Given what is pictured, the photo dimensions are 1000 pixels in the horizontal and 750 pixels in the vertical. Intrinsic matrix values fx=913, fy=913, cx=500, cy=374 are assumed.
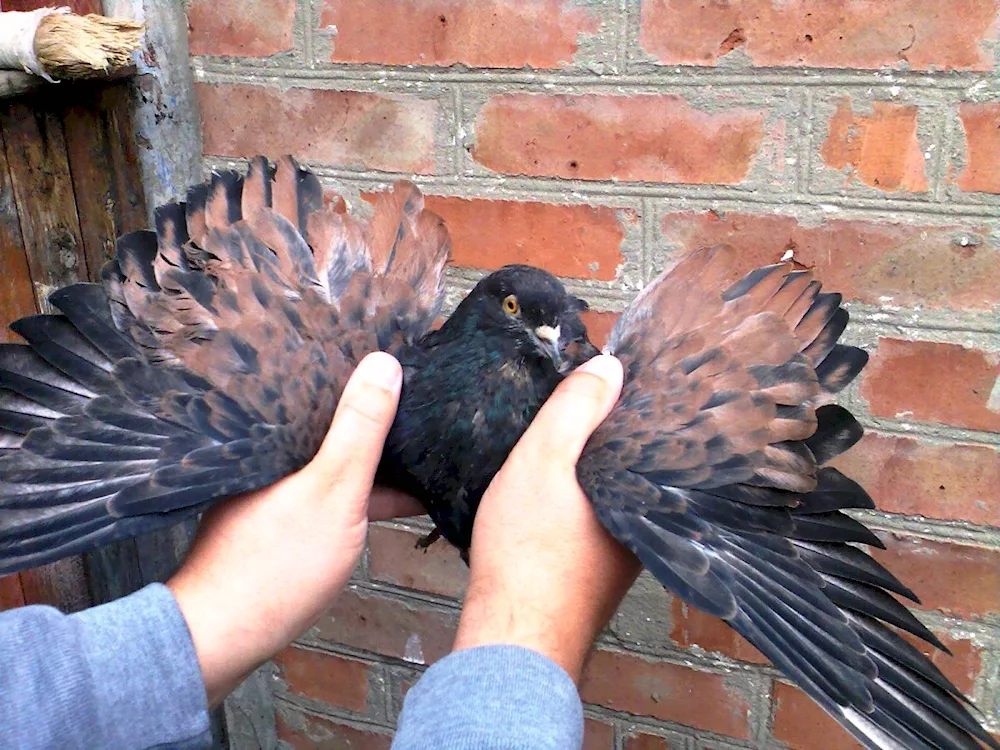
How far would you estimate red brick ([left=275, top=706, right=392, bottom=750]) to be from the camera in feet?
5.63

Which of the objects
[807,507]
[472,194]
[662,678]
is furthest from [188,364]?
[662,678]

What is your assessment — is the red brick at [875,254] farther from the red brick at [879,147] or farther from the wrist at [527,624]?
the wrist at [527,624]

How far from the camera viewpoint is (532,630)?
0.89m

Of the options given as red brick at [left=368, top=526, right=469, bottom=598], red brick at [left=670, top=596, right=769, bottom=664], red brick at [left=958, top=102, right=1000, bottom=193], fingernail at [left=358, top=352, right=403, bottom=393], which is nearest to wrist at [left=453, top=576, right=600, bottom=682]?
fingernail at [left=358, top=352, right=403, bottom=393]

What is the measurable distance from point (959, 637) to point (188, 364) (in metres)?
1.08

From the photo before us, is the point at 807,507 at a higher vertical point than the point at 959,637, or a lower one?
higher

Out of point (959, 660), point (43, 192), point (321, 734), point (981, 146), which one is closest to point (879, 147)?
point (981, 146)

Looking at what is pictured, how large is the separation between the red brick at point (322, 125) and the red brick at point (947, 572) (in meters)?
0.86

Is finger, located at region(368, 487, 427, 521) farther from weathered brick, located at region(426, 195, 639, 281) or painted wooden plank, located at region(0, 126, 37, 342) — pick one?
painted wooden plank, located at region(0, 126, 37, 342)

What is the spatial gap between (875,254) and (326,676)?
3.98ft

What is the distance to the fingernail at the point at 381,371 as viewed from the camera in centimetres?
105

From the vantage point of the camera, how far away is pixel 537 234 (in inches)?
52.0

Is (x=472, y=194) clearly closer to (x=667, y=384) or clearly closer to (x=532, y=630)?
(x=667, y=384)

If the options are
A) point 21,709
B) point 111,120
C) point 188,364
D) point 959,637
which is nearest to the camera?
point 21,709
